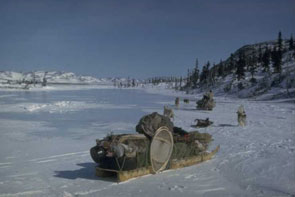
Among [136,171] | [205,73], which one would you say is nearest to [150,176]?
[136,171]

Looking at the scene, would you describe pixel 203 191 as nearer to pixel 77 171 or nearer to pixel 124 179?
pixel 124 179


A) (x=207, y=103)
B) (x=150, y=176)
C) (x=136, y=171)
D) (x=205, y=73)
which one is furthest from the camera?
(x=205, y=73)

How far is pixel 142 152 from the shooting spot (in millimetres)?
7691

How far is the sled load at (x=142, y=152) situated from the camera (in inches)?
290

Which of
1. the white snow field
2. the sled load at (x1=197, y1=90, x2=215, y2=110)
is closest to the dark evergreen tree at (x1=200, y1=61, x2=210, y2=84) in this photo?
the sled load at (x1=197, y1=90, x2=215, y2=110)

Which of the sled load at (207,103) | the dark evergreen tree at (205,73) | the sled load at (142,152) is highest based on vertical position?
the dark evergreen tree at (205,73)

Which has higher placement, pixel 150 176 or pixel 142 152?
pixel 142 152

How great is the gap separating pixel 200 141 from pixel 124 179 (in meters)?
3.45

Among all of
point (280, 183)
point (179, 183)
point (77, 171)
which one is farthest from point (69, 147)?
point (280, 183)

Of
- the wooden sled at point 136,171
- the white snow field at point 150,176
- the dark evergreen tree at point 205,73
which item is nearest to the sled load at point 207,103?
the white snow field at point 150,176

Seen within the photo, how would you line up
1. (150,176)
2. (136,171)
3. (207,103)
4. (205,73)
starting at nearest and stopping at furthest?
(136,171)
(150,176)
(207,103)
(205,73)

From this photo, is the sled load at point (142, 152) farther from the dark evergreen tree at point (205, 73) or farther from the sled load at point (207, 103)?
the dark evergreen tree at point (205, 73)

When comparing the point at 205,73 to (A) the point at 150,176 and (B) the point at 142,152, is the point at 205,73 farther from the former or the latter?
(B) the point at 142,152

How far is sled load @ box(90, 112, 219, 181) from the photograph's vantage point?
7.37 metres
